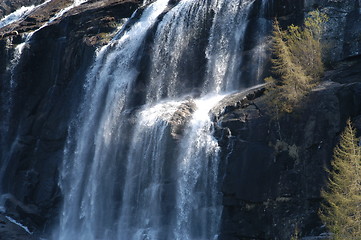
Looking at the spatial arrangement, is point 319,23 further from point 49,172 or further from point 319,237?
point 49,172

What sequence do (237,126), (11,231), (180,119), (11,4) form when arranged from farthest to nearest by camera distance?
(11,4), (11,231), (180,119), (237,126)

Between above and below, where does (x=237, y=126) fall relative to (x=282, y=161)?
above

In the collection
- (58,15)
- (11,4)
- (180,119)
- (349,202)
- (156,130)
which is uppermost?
(11,4)

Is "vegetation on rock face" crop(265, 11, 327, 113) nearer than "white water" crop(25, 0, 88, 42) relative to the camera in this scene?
Yes

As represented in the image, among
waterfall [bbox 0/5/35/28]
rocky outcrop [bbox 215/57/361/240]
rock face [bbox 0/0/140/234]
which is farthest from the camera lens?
waterfall [bbox 0/5/35/28]

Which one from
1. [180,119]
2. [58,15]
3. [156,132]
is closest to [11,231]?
[156,132]

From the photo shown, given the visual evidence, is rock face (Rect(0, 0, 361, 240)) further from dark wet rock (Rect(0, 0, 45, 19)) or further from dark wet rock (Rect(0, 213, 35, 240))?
dark wet rock (Rect(0, 0, 45, 19))

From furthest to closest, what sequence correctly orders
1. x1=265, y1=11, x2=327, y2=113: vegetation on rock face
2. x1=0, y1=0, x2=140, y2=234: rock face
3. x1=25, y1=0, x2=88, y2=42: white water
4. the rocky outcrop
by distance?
x1=25, y1=0, x2=88, y2=42: white water
x1=0, y1=0, x2=140, y2=234: rock face
x1=265, y1=11, x2=327, y2=113: vegetation on rock face
the rocky outcrop

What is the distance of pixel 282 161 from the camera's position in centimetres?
2777

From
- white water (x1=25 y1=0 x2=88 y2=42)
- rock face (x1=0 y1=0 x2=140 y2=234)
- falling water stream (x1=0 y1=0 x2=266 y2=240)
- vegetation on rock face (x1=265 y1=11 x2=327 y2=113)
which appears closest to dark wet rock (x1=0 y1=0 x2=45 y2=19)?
white water (x1=25 y1=0 x2=88 y2=42)

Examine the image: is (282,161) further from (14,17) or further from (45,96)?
(14,17)

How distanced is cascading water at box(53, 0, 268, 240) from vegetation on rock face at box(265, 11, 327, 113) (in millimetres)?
4700

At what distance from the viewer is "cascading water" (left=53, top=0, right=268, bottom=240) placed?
101ft

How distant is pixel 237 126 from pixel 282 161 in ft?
11.6
